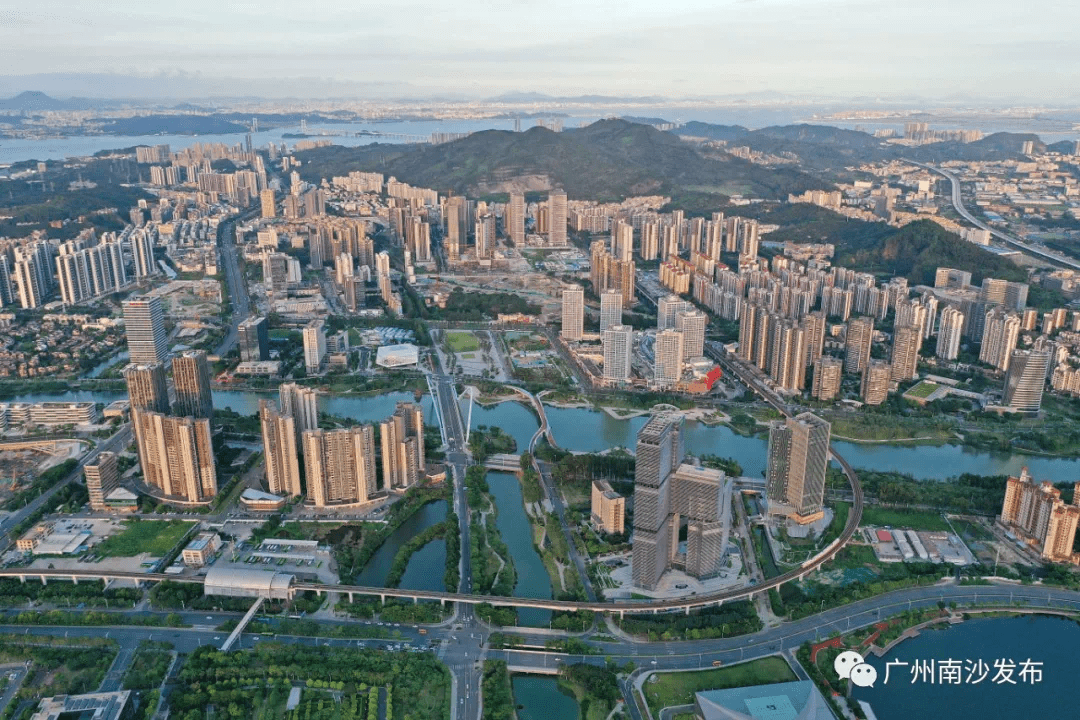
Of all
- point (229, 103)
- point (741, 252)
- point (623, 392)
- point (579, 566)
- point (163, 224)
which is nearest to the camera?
point (579, 566)

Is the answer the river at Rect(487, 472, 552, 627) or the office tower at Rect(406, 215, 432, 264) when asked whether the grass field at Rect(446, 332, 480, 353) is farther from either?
the office tower at Rect(406, 215, 432, 264)

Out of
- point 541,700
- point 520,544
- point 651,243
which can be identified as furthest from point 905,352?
point 651,243

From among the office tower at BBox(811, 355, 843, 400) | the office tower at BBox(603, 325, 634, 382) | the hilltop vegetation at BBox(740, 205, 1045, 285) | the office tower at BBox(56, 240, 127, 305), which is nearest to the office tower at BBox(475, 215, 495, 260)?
the hilltop vegetation at BBox(740, 205, 1045, 285)

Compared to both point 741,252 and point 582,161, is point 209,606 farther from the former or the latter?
point 582,161

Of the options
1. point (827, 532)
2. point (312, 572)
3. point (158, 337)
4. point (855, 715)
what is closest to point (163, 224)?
point (158, 337)

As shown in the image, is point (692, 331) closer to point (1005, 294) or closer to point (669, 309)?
point (669, 309)

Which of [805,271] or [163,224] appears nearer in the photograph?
[805,271]
